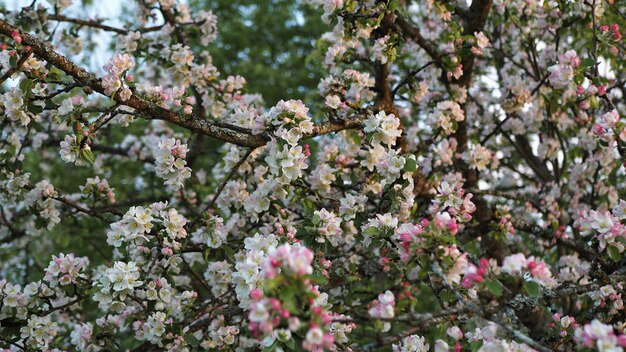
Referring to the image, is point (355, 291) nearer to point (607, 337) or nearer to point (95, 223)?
point (607, 337)

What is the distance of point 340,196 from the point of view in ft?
10.5

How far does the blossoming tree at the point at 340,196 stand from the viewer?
2.05 metres

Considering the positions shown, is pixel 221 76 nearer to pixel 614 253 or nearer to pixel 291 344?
pixel 614 253

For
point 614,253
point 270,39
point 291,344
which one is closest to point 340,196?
point 614,253

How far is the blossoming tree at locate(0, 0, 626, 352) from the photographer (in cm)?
205

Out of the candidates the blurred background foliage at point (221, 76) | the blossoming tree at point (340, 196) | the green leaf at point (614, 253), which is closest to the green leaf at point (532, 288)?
the blossoming tree at point (340, 196)

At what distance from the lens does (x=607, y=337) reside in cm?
159

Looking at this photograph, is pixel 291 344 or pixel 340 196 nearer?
pixel 291 344

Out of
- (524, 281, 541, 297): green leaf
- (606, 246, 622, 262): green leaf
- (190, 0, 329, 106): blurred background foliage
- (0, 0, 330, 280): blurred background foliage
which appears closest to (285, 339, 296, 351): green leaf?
(524, 281, 541, 297): green leaf

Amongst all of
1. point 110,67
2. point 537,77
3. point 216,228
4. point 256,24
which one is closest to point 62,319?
point 216,228

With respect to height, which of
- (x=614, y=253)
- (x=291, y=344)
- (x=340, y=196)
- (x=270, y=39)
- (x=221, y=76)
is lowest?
(x=291, y=344)

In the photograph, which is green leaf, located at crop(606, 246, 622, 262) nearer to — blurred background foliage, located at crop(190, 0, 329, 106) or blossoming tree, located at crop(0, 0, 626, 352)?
blossoming tree, located at crop(0, 0, 626, 352)

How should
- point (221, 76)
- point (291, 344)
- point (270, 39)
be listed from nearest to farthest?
point (291, 344), point (221, 76), point (270, 39)

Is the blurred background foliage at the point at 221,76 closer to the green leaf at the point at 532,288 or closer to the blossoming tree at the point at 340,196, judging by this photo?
the blossoming tree at the point at 340,196
